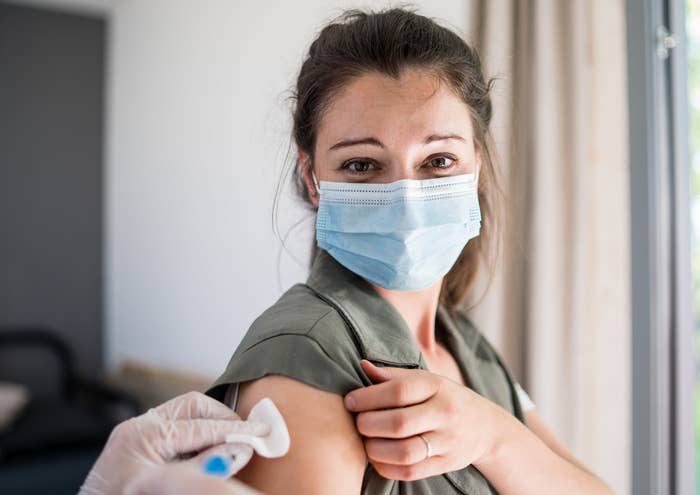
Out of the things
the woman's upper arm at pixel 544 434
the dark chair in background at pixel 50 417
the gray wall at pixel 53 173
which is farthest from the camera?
the gray wall at pixel 53 173

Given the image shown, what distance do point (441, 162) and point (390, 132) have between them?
112 millimetres

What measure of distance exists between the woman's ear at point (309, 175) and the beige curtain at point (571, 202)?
920 mm

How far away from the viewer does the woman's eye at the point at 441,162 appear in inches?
38.4

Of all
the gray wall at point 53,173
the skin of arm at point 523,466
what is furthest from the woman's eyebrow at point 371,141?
the gray wall at point 53,173

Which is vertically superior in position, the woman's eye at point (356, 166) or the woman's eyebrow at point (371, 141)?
the woman's eyebrow at point (371, 141)

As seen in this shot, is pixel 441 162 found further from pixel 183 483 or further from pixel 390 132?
pixel 183 483

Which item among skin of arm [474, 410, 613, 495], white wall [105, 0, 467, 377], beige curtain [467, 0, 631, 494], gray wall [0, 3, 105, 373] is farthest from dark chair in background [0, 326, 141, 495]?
skin of arm [474, 410, 613, 495]

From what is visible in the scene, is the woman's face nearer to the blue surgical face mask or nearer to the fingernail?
the blue surgical face mask

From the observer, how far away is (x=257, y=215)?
6.23ft

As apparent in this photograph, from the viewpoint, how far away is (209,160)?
2.16m

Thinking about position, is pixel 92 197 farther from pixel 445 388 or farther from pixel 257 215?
pixel 445 388

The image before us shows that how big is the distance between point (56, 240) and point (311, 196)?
3503mm

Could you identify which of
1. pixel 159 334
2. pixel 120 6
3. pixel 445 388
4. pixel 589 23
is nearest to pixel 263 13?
pixel 589 23

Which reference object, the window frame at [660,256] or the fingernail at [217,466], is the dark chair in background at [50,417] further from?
the fingernail at [217,466]
